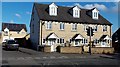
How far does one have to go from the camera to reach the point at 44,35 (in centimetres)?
3881

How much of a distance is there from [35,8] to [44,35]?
5.91 metres

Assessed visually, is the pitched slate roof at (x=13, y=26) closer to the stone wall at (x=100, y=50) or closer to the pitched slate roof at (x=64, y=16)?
the pitched slate roof at (x=64, y=16)

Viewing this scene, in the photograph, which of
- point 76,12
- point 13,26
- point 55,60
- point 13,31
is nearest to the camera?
point 55,60

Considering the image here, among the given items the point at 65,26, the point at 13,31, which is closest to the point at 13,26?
the point at 13,31

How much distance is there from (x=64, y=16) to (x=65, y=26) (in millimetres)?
2246

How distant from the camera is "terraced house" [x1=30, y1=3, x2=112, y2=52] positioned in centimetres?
3897

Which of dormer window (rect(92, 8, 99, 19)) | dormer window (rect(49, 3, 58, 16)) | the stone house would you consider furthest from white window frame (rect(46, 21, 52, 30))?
the stone house

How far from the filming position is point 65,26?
1613 inches

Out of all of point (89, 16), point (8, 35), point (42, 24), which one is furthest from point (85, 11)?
point (8, 35)

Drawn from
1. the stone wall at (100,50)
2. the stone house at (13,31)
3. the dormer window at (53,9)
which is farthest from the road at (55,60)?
the stone house at (13,31)

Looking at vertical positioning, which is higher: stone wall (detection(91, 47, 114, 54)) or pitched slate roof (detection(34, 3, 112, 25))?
pitched slate roof (detection(34, 3, 112, 25))

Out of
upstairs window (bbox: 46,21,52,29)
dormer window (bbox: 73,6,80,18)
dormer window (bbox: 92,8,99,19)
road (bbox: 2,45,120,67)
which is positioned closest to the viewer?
road (bbox: 2,45,120,67)

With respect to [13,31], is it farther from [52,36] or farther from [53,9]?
[52,36]

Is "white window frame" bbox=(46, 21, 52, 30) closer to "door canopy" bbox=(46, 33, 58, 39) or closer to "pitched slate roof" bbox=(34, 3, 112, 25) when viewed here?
"pitched slate roof" bbox=(34, 3, 112, 25)
